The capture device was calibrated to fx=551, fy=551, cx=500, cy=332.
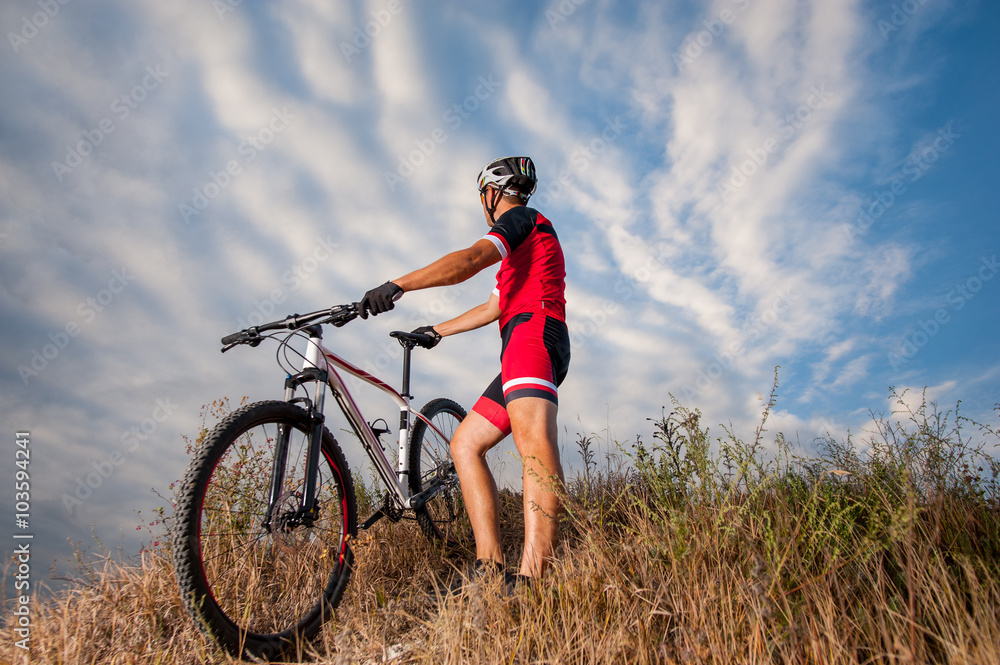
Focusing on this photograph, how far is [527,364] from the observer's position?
3010 mm

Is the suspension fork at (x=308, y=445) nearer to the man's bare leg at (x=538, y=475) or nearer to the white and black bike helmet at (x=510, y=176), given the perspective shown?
the man's bare leg at (x=538, y=475)

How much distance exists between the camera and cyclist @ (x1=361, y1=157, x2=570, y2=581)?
2836 millimetres

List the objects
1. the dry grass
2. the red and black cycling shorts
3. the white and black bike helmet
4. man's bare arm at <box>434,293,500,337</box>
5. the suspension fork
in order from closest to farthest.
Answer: the dry grass → the suspension fork → the red and black cycling shorts → the white and black bike helmet → man's bare arm at <box>434,293,500,337</box>

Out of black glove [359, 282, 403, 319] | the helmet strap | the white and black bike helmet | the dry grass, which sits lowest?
the dry grass

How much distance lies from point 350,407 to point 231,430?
A: 961mm

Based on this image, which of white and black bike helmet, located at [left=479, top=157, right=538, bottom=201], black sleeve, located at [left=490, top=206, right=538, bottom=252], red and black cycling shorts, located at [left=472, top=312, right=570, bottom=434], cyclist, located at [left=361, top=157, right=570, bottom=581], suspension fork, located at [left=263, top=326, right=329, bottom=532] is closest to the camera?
suspension fork, located at [left=263, top=326, right=329, bottom=532]

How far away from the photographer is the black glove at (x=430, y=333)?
14.2 ft

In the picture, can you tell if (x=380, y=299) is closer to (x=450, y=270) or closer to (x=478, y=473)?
(x=450, y=270)

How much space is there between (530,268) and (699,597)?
193cm

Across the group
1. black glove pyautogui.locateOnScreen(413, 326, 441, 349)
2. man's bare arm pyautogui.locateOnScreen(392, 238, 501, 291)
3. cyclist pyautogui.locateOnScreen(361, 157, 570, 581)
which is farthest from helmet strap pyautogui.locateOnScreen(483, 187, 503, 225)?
black glove pyautogui.locateOnScreen(413, 326, 441, 349)

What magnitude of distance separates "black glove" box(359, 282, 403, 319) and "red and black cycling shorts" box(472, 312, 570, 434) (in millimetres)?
727

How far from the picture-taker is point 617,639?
1986 millimetres

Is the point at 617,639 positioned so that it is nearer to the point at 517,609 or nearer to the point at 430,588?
the point at 517,609

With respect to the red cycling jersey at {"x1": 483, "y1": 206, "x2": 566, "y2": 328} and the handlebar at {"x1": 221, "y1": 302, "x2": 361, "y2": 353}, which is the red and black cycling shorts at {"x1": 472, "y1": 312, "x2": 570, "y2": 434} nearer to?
the red cycling jersey at {"x1": 483, "y1": 206, "x2": 566, "y2": 328}
